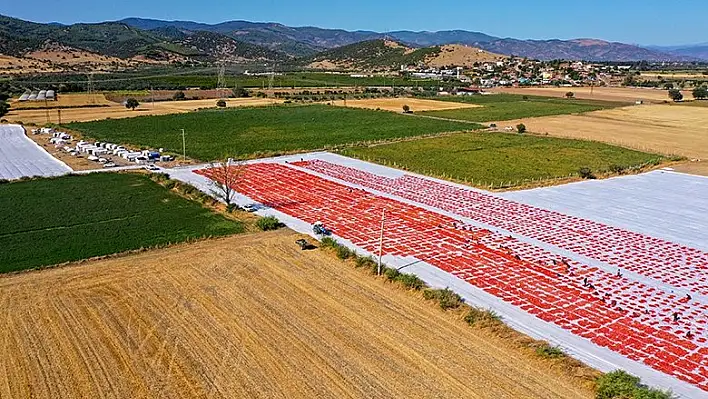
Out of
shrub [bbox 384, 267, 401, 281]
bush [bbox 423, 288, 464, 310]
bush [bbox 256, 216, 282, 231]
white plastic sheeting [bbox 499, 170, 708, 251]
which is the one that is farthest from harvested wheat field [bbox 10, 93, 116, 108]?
bush [bbox 423, 288, 464, 310]

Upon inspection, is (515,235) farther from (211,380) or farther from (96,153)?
(96,153)

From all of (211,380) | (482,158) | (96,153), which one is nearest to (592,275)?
(211,380)

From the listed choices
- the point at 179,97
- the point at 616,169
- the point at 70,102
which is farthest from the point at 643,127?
the point at 70,102

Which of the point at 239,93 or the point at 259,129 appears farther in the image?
the point at 239,93

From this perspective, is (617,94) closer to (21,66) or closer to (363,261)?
(363,261)

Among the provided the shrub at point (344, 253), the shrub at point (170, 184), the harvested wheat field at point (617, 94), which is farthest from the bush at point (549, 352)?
the harvested wheat field at point (617, 94)

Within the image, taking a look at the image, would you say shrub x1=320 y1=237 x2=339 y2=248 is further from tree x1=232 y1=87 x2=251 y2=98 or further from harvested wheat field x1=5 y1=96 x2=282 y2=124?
tree x1=232 y1=87 x2=251 y2=98

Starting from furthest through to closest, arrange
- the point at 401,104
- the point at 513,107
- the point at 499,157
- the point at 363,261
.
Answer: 1. the point at 401,104
2. the point at 513,107
3. the point at 499,157
4. the point at 363,261
